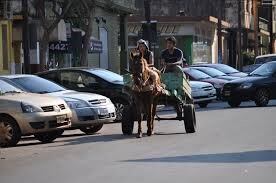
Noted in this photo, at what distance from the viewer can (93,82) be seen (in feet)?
69.2

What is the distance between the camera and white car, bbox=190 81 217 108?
26.9 metres

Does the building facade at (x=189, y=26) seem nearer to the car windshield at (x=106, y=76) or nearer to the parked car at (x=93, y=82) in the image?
the car windshield at (x=106, y=76)

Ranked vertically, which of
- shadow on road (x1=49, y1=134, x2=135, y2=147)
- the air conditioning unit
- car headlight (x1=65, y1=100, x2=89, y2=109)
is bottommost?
shadow on road (x1=49, y1=134, x2=135, y2=147)

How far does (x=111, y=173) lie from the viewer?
1095 cm

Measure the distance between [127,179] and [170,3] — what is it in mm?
58299

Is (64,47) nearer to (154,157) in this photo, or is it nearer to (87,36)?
(87,36)

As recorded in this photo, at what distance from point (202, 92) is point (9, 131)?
12405 millimetres

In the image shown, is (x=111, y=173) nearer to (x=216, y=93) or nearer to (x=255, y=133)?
(x=255, y=133)

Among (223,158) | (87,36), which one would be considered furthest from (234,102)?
(223,158)

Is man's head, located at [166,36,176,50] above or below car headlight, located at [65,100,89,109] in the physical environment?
above

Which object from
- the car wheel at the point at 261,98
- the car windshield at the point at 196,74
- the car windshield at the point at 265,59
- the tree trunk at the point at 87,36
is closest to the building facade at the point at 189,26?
the car windshield at the point at 265,59

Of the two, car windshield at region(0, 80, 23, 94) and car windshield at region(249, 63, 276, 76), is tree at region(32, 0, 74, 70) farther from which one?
car windshield at region(0, 80, 23, 94)

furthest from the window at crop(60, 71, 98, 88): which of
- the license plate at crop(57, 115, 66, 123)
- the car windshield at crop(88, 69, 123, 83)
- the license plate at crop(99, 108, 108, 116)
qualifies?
the license plate at crop(57, 115, 66, 123)

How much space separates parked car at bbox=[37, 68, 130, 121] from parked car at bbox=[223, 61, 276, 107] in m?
6.91
